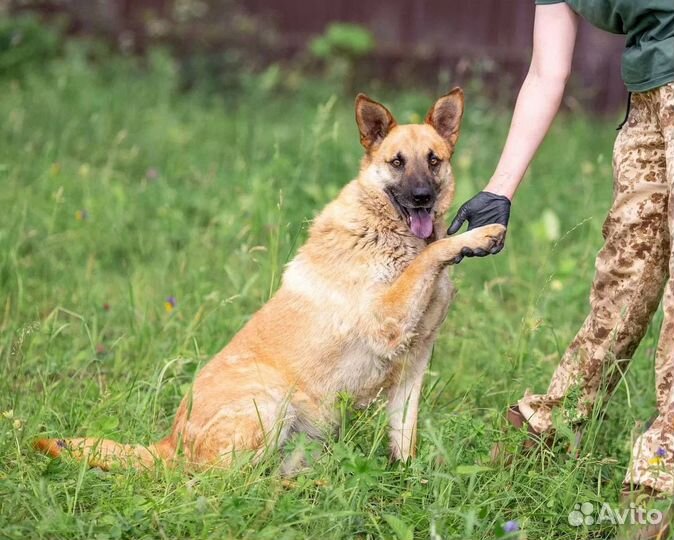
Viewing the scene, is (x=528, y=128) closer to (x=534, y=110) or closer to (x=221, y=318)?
(x=534, y=110)

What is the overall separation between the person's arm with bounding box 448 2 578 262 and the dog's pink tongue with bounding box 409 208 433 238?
0.25 m

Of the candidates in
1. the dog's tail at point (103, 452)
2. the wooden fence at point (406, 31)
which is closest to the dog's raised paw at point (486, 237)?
the dog's tail at point (103, 452)

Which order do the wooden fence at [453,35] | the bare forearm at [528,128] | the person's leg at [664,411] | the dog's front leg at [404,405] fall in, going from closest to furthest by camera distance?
the person's leg at [664,411] < the bare forearm at [528,128] < the dog's front leg at [404,405] < the wooden fence at [453,35]

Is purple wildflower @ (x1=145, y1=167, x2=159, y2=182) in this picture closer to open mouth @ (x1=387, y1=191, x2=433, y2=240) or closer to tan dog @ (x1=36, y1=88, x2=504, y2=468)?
tan dog @ (x1=36, y1=88, x2=504, y2=468)

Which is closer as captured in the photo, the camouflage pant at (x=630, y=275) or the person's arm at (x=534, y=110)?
the camouflage pant at (x=630, y=275)

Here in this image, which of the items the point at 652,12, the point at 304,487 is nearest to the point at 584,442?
the point at 304,487

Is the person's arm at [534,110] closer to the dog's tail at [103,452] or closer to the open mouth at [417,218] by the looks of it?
the open mouth at [417,218]

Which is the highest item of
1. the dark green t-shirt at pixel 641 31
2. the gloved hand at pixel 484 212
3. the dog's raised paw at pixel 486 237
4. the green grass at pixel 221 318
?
the dark green t-shirt at pixel 641 31

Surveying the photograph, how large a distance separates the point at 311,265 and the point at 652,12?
1.50 meters

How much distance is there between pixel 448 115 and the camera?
3605mm

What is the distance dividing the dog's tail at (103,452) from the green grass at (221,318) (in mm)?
49

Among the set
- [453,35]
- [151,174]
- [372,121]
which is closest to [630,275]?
[372,121]

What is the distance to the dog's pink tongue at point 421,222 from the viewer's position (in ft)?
11.2

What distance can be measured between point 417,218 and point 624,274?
31.2 inches
